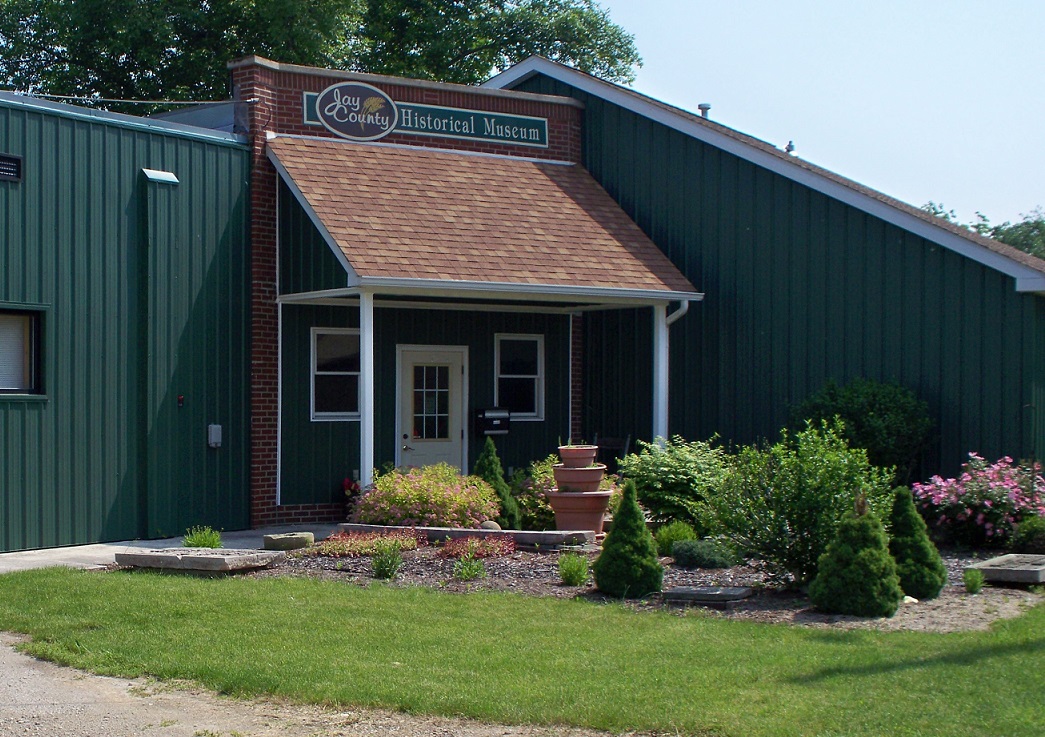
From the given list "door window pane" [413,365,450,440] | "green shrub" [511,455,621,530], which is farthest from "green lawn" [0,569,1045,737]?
"door window pane" [413,365,450,440]

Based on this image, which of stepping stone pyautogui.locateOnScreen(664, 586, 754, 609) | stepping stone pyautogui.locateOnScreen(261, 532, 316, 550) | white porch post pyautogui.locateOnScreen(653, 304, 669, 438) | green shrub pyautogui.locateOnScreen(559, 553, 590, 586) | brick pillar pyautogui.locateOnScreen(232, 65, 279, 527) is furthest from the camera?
white porch post pyautogui.locateOnScreen(653, 304, 669, 438)

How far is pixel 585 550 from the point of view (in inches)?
515

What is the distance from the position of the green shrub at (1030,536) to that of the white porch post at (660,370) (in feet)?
17.5

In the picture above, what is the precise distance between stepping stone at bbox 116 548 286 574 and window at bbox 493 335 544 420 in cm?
677

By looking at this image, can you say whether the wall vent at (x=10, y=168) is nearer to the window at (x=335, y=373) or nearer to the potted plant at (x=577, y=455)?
the window at (x=335, y=373)

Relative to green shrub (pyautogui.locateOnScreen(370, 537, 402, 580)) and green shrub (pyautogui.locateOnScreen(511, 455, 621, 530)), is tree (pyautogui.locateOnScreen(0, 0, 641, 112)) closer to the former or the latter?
green shrub (pyautogui.locateOnScreen(511, 455, 621, 530))

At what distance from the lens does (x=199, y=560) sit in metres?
11.4

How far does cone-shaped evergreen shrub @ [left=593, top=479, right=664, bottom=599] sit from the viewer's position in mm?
10195

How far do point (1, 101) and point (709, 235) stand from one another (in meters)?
9.41

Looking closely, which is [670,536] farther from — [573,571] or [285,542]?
[285,542]

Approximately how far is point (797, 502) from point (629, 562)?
5.09ft

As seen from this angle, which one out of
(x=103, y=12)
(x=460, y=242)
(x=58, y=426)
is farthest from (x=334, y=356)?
(x=103, y=12)

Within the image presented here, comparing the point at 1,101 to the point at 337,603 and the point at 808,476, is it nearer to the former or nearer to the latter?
the point at 337,603

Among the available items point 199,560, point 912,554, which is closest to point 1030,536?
point 912,554
